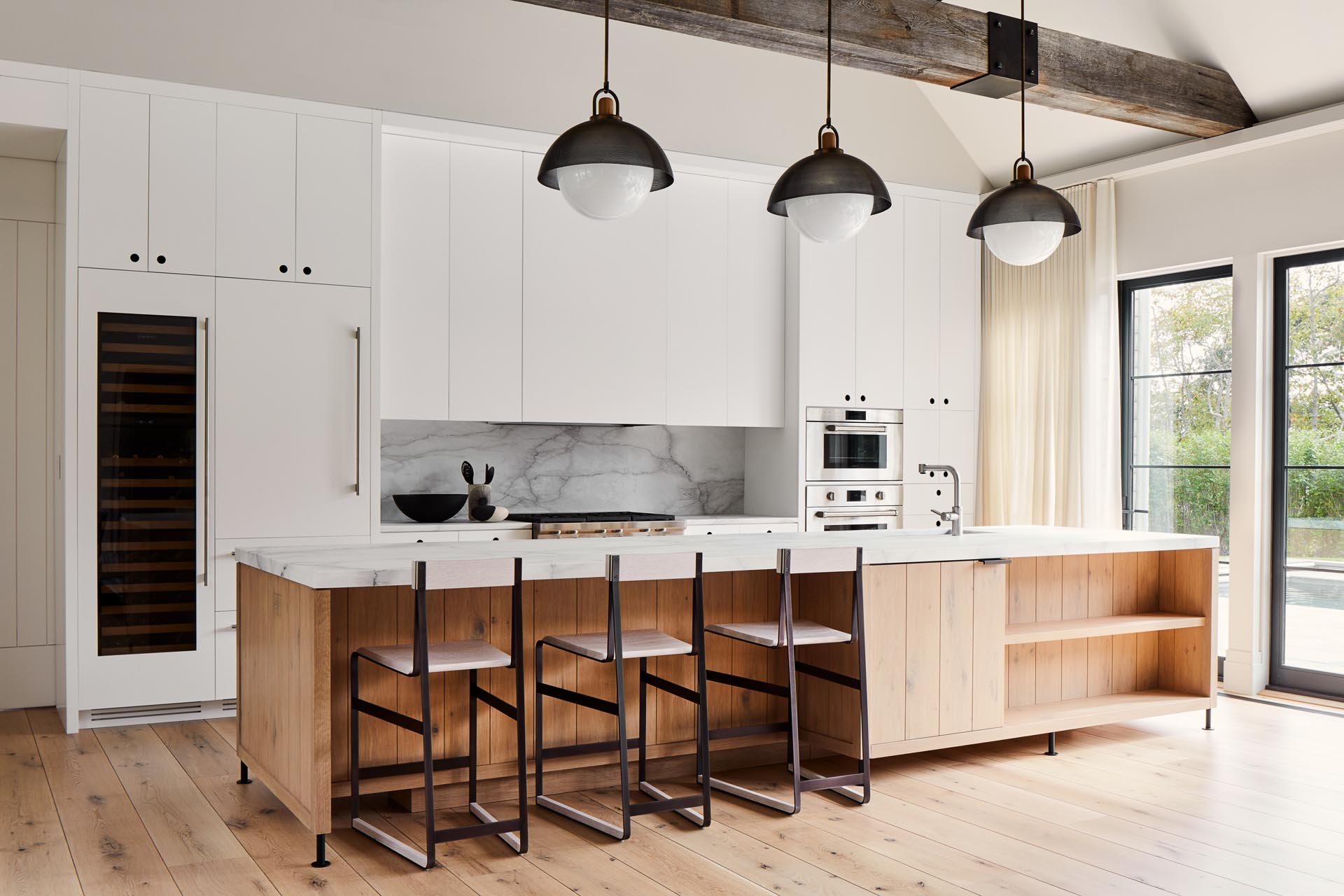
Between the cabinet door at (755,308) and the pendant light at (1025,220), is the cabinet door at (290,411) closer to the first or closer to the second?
the cabinet door at (755,308)

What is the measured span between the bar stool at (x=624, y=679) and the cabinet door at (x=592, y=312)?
90.6 inches

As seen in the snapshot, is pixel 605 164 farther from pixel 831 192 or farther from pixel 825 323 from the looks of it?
pixel 825 323

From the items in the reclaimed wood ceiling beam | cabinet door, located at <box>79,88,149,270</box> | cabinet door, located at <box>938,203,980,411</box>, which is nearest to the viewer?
the reclaimed wood ceiling beam

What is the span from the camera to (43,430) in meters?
5.30

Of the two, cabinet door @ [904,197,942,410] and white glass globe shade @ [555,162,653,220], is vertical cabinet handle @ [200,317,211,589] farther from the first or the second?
cabinet door @ [904,197,942,410]

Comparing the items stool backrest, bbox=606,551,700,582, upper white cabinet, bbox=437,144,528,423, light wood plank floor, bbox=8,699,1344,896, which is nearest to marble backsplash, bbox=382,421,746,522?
upper white cabinet, bbox=437,144,528,423

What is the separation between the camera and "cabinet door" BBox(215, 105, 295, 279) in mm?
4918

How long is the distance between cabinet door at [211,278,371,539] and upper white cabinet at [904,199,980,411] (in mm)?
3197

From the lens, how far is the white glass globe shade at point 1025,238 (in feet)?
12.7

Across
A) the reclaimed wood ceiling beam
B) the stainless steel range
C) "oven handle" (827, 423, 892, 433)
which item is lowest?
the stainless steel range

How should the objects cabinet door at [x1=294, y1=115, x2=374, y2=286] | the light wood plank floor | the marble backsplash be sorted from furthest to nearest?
the marble backsplash < cabinet door at [x1=294, y1=115, x2=374, y2=286] < the light wood plank floor

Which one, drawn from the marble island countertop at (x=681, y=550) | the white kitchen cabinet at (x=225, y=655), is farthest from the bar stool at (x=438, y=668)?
the white kitchen cabinet at (x=225, y=655)

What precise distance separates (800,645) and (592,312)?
8.81 feet

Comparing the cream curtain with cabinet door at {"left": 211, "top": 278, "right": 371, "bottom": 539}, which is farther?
the cream curtain
